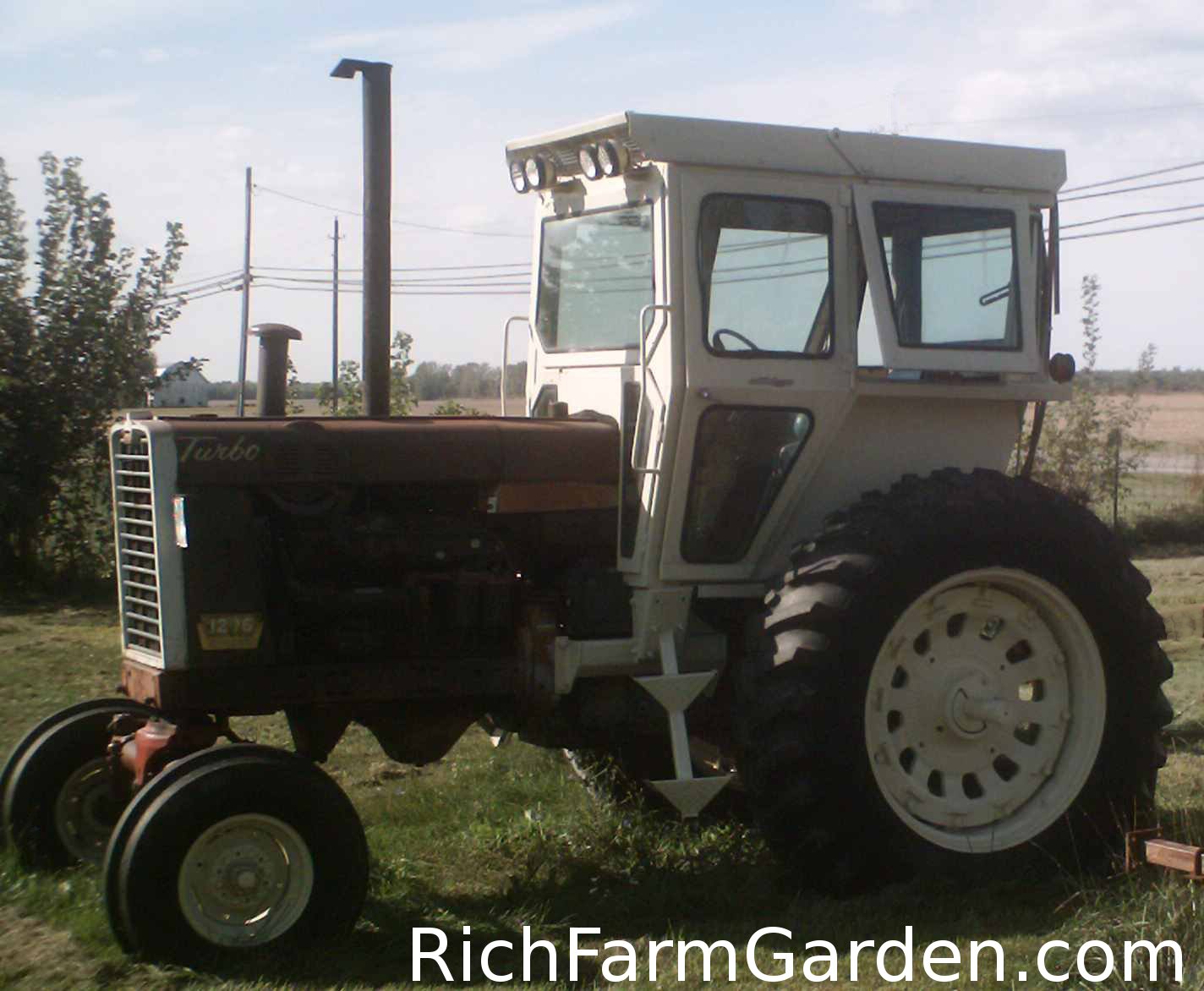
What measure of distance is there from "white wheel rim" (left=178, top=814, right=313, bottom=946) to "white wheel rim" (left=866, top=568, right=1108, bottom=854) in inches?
82.3

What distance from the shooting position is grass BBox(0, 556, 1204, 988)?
4809mm

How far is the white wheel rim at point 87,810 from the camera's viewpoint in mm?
5809

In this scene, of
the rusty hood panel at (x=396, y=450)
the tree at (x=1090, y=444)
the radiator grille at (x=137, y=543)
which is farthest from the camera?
the tree at (x=1090, y=444)

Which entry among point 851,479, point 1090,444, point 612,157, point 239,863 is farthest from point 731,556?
point 1090,444

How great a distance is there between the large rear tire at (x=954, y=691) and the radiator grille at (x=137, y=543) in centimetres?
211

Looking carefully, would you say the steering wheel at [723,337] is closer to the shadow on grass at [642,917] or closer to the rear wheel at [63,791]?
the shadow on grass at [642,917]

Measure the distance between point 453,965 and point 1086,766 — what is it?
2.56 metres

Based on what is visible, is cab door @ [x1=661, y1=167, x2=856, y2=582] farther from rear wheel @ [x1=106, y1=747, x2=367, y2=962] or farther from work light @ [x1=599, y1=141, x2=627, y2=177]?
rear wheel @ [x1=106, y1=747, x2=367, y2=962]

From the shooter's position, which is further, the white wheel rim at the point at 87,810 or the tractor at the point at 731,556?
the white wheel rim at the point at 87,810

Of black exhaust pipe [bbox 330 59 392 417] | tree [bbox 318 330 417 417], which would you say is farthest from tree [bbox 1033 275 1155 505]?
black exhaust pipe [bbox 330 59 392 417]

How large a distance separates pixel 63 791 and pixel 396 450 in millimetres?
1764

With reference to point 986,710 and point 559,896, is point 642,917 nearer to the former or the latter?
point 559,896

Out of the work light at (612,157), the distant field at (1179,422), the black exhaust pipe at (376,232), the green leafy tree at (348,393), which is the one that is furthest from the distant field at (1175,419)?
the work light at (612,157)

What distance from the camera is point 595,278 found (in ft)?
21.5
